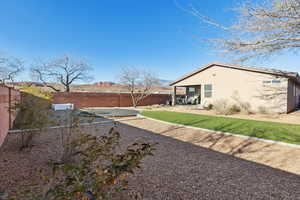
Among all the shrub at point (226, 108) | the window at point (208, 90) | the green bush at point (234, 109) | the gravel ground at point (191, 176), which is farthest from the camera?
the window at point (208, 90)

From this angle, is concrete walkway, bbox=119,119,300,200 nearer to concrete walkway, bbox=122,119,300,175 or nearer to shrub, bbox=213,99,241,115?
concrete walkway, bbox=122,119,300,175

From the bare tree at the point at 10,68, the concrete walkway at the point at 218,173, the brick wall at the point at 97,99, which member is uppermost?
the bare tree at the point at 10,68

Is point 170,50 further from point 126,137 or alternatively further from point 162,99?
point 126,137

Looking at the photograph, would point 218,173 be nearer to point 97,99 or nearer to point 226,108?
point 226,108

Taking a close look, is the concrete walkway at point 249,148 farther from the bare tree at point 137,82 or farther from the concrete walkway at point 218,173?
the bare tree at point 137,82

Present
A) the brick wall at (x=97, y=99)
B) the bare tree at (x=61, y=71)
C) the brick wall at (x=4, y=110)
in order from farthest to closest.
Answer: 1. the bare tree at (x=61, y=71)
2. the brick wall at (x=97, y=99)
3. the brick wall at (x=4, y=110)

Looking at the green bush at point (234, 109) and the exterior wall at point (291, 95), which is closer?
the exterior wall at point (291, 95)

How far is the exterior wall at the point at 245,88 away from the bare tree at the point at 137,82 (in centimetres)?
888

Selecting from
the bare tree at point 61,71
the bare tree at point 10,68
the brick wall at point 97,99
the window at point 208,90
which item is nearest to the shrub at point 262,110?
the window at point 208,90

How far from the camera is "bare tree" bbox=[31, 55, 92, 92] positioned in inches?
1135

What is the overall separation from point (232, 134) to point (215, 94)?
30.3ft

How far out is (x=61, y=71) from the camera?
3003 centimetres

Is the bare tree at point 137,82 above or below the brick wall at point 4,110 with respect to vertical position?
above

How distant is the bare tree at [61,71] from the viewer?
28.8 meters
